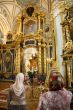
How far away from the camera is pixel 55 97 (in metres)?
2.28

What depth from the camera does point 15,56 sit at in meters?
15.4

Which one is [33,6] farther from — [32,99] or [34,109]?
[34,109]

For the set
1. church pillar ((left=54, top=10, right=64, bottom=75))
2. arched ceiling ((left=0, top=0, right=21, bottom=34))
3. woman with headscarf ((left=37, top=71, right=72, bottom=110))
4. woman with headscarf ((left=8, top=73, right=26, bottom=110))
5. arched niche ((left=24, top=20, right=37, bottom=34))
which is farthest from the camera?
arched ceiling ((left=0, top=0, right=21, bottom=34))

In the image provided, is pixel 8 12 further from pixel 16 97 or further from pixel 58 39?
pixel 16 97

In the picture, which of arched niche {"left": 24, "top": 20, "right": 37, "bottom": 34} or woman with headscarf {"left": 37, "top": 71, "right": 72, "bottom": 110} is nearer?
woman with headscarf {"left": 37, "top": 71, "right": 72, "bottom": 110}

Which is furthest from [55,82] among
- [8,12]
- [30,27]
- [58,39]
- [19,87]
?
[8,12]

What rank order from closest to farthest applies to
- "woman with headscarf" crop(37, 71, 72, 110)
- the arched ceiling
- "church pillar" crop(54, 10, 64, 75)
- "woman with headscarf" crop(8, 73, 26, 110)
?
"woman with headscarf" crop(37, 71, 72, 110) → "woman with headscarf" crop(8, 73, 26, 110) → "church pillar" crop(54, 10, 64, 75) → the arched ceiling

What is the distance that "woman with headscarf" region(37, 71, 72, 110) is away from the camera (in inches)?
88.6

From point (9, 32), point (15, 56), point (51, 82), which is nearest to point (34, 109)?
point (51, 82)

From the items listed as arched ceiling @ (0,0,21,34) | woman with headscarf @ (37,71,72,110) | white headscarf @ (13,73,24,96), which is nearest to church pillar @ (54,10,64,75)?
white headscarf @ (13,73,24,96)

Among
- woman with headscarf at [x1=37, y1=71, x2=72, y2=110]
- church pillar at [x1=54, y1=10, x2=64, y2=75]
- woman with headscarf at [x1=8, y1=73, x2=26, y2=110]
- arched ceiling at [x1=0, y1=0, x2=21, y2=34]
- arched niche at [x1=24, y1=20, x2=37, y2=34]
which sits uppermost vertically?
arched ceiling at [x1=0, y1=0, x2=21, y2=34]

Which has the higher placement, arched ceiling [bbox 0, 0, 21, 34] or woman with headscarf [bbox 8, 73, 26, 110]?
arched ceiling [bbox 0, 0, 21, 34]

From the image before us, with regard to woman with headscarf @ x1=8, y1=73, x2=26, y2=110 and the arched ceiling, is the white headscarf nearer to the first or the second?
woman with headscarf @ x1=8, y1=73, x2=26, y2=110

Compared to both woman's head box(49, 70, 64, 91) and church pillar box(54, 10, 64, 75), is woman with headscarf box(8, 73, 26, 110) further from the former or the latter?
church pillar box(54, 10, 64, 75)
